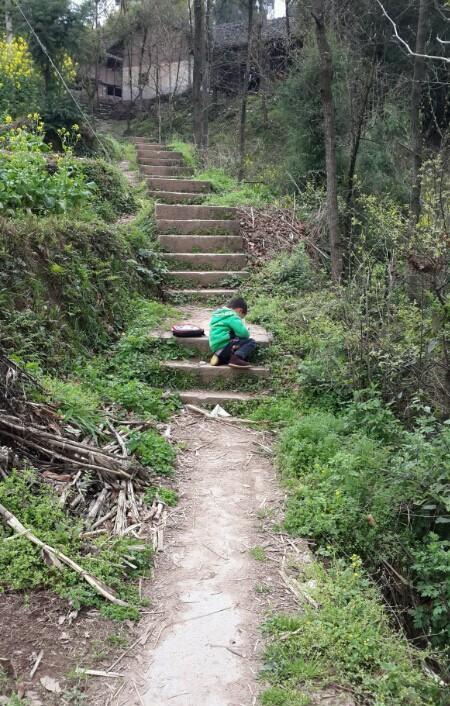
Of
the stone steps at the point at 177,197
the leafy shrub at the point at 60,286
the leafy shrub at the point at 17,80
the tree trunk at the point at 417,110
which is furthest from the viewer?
the leafy shrub at the point at 17,80

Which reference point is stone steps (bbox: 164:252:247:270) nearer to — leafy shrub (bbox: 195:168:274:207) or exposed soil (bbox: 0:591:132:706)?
leafy shrub (bbox: 195:168:274:207)

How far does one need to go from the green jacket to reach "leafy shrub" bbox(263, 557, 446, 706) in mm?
3569

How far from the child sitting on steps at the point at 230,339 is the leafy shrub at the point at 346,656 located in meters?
3.46

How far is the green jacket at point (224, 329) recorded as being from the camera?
21.1ft

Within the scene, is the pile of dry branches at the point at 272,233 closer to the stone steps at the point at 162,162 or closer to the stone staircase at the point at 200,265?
the stone staircase at the point at 200,265

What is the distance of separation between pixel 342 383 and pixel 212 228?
508 cm

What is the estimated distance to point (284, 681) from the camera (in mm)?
2627

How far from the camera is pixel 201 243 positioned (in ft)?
31.2

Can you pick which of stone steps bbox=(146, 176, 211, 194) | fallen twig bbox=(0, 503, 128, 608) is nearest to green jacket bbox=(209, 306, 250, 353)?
fallen twig bbox=(0, 503, 128, 608)

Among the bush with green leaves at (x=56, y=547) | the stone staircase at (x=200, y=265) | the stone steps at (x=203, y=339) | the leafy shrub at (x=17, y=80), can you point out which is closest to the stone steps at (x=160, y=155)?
the stone staircase at (x=200, y=265)

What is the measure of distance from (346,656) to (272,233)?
8.01 m

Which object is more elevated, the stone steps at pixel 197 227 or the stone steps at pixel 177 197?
the stone steps at pixel 177 197

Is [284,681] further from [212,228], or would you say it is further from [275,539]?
[212,228]

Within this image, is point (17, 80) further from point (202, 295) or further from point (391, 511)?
point (391, 511)
